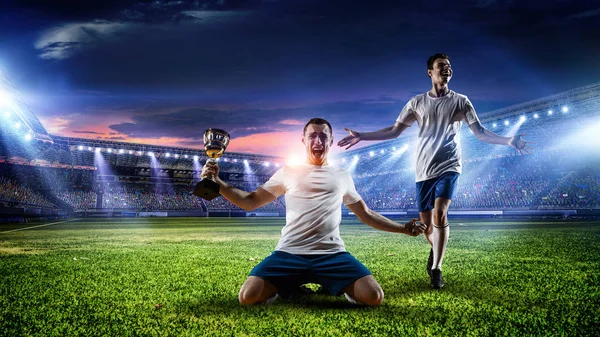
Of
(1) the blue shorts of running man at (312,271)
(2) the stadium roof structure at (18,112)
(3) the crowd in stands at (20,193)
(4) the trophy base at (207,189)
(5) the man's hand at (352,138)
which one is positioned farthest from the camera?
(3) the crowd in stands at (20,193)

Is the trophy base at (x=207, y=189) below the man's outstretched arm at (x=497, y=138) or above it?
below

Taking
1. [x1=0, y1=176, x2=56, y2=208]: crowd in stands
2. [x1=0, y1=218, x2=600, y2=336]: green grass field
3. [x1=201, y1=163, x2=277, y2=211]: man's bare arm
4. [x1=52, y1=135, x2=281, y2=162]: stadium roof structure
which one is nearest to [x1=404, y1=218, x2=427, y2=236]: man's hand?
[x1=0, y1=218, x2=600, y2=336]: green grass field

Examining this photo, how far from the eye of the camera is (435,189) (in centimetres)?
435

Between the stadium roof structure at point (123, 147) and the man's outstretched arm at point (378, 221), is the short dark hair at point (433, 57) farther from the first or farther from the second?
the stadium roof structure at point (123, 147)

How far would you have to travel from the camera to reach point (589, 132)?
32469 millimetres

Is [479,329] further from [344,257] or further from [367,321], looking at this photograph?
[344,257]

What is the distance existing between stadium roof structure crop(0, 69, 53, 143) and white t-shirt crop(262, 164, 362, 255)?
28.8 meters

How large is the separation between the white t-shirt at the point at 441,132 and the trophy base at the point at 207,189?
8.08 feet

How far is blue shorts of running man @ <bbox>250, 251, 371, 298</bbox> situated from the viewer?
3236 mm

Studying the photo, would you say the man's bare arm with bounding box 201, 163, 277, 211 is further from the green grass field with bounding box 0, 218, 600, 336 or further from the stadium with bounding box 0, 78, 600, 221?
the stadium with bounding box 0, 78, 600, 221

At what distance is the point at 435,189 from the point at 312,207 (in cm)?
171

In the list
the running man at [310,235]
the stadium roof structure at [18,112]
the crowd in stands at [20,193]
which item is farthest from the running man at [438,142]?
the crowd in stands at [20,193]

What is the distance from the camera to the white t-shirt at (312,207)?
3.33 m

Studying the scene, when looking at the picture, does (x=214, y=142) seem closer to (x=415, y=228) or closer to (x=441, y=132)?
(x=415, y=228)
